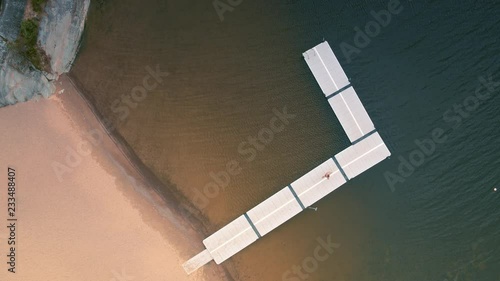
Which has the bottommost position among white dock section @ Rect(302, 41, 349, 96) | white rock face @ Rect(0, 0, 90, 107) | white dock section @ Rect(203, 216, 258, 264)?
white dock section @ Rect(203, 216, 258, 264)

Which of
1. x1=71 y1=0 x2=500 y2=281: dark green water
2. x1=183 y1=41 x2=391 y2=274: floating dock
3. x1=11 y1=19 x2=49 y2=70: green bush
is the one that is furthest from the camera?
x1=71 y1=0 x2=500 y2=281: dark green water

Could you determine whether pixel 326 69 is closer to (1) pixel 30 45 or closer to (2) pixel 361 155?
(2) pixel 361 155

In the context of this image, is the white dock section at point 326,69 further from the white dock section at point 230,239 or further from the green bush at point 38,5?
the green bush at point 38,5

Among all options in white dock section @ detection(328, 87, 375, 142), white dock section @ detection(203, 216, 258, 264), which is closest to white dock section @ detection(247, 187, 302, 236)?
white dock section @ detection(203, 216, 258, 264)

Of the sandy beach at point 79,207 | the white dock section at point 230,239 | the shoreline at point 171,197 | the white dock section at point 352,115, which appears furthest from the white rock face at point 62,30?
the white dock section at point 352,115

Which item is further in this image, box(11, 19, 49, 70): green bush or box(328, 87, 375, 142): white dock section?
box(328, 87, 375, 142): white dock section

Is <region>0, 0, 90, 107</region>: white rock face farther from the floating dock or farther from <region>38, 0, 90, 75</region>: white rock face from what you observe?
the floating dock

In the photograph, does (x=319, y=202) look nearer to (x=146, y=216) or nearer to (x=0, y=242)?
(x=146, y=216)
